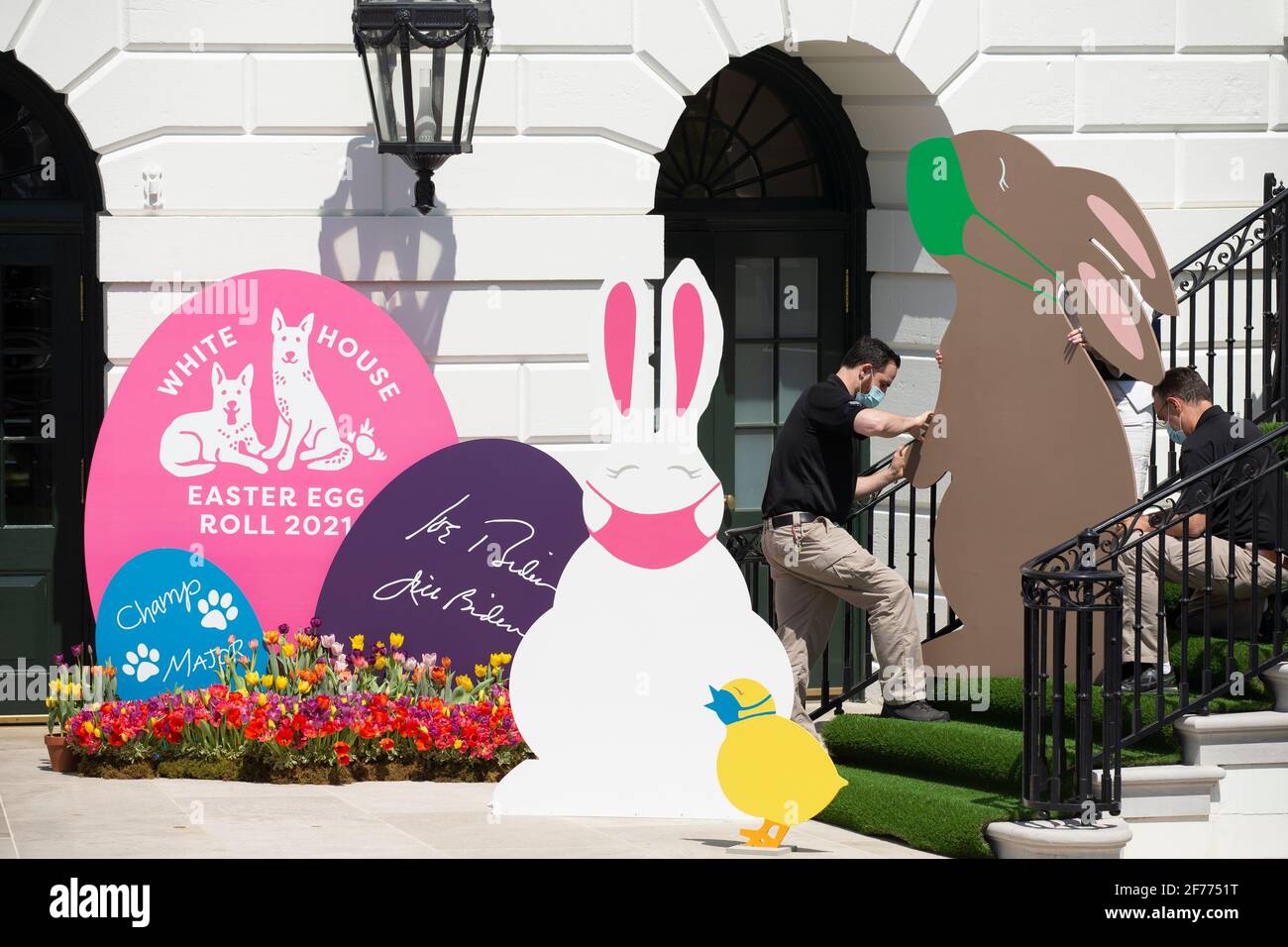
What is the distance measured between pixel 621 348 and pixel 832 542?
4.54 ft

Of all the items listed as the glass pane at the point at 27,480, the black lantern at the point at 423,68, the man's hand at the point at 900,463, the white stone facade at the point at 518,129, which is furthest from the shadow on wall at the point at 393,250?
the man's hand at the point at 900,463

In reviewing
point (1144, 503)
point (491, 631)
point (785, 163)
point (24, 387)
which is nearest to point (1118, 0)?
point (785, 163)

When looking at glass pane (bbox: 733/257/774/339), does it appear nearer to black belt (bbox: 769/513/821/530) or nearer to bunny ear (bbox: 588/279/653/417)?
black belt (bbox: 769/513/821/530)

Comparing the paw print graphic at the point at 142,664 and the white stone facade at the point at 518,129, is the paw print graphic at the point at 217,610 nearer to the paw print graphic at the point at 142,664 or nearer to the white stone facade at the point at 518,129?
the paw print graphic at the point at 142,664

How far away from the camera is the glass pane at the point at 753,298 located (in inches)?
432

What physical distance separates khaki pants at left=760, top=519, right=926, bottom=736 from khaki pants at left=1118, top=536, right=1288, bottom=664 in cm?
94

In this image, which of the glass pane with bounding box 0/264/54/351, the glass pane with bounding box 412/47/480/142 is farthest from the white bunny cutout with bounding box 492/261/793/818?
the glass pane with bounding box 0/264/54/351

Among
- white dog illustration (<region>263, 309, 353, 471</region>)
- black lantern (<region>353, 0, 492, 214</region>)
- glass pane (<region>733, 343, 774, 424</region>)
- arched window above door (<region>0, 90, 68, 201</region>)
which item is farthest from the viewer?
glass pane (<region>733, 343, 774, 424</region>)

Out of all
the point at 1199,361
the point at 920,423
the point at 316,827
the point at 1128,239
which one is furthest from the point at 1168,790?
the point at 1199,361

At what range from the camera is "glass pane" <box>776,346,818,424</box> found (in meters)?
11.0

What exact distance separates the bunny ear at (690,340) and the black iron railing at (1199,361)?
4.87ft

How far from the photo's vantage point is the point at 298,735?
8516mm

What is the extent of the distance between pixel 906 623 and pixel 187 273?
4069 millimetres

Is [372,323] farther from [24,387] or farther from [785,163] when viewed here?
[785,163]
